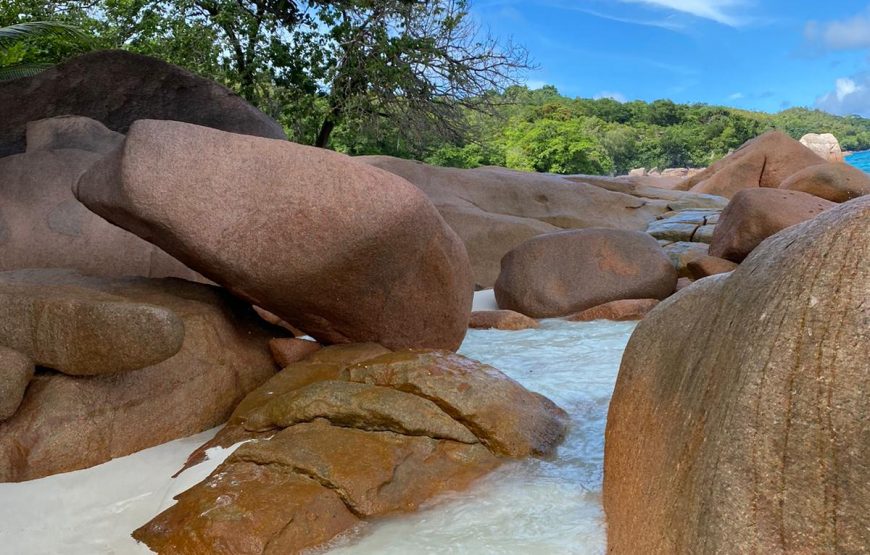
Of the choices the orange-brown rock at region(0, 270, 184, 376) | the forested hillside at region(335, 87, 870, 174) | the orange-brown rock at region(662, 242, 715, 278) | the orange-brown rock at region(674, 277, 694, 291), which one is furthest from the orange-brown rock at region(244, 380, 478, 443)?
the forested hillside at region(335, 87, 870, 174)

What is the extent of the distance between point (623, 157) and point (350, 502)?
56.1 meters

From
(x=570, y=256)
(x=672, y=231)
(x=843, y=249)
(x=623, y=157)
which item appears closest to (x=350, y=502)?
(x=843, y=249)

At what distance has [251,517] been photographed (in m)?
3.34

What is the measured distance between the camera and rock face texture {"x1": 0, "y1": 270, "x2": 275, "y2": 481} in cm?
409

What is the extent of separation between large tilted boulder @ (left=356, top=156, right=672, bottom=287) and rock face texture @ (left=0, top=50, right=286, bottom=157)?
13.2 feet

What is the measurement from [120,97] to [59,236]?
3.08 metres

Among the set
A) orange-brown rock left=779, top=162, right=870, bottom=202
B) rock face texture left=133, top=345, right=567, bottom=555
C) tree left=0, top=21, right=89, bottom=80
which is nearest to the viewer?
rock face texture left=133, top=345, right=567, bottom=555

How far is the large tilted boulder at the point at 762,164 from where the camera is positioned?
A: 17.4 metres

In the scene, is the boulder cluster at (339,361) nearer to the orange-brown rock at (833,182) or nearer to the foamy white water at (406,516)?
the foamy white water at (406,516)

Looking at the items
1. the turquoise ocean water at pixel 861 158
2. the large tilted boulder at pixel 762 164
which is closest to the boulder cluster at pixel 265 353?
the large tilted boulder at pixel 762 164

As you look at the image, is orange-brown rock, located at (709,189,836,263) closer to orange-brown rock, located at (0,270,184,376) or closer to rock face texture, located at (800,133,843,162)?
orange-brown rock, located at (0,270,184,376)

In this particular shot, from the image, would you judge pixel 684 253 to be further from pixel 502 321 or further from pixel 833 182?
pixel 502 321

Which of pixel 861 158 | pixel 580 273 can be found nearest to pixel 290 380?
pixel 580 273

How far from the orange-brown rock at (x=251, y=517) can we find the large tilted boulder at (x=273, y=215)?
5.03 ft
